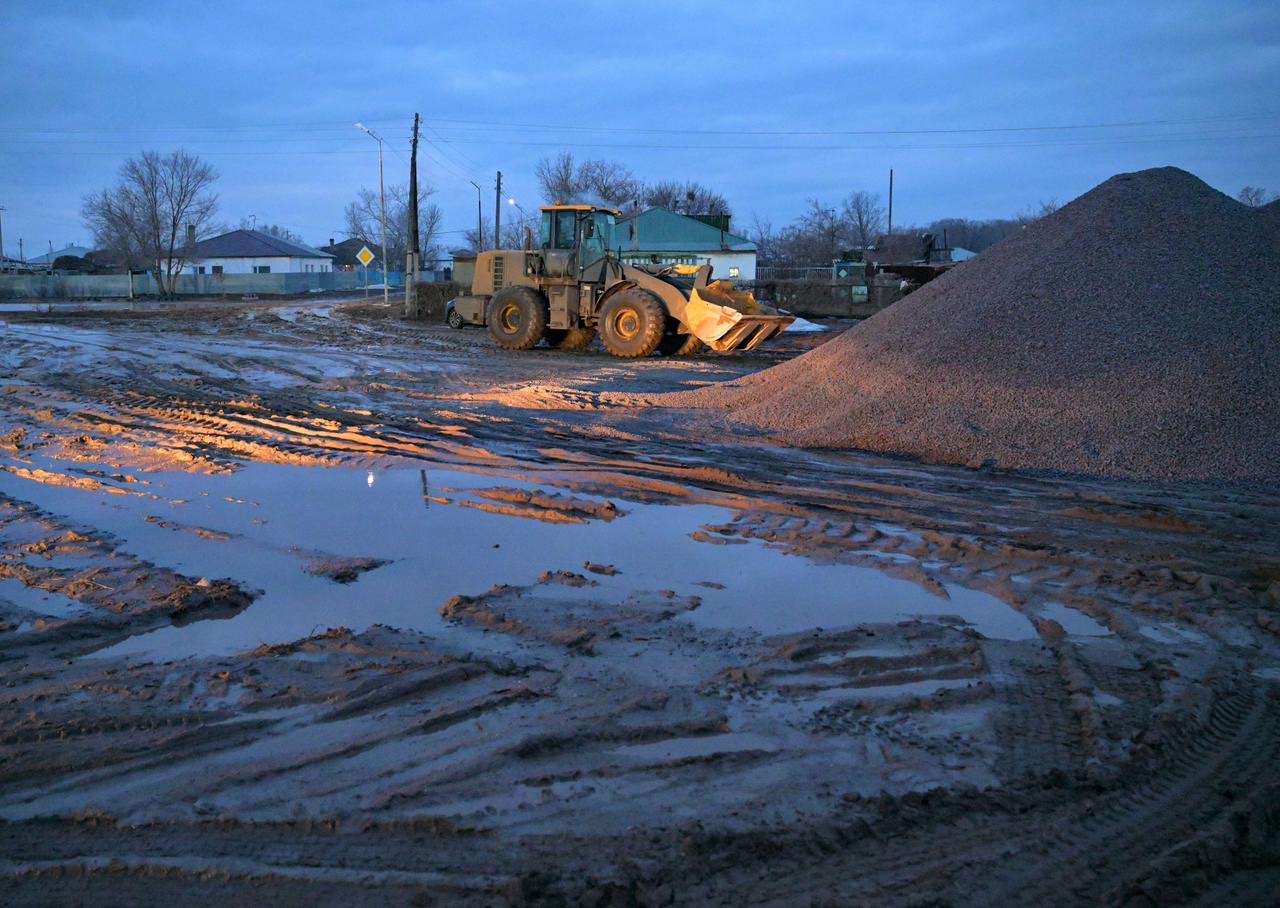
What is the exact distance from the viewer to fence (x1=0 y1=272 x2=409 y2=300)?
190ft

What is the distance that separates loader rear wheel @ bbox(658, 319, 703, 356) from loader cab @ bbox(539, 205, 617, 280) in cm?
205

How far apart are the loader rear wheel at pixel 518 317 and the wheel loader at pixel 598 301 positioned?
0.07 ft

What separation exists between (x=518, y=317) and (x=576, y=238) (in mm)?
2333

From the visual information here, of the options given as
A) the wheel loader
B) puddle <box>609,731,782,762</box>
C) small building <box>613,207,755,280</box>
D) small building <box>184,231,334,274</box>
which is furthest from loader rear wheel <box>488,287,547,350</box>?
small building <box>184,231,334,274</box>

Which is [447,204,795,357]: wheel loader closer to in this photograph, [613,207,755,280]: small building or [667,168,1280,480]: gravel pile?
[667,168,1280,480]: gravel pile

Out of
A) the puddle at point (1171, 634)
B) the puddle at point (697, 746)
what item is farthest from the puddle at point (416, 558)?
the puddle at point (697, 746)

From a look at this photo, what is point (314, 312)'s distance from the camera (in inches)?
1405

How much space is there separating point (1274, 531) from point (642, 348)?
13278 millimetres

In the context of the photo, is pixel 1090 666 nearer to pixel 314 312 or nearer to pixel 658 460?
pixel 658 460

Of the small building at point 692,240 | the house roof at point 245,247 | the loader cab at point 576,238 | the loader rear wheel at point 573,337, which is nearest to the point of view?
the loader cab at point 576,238

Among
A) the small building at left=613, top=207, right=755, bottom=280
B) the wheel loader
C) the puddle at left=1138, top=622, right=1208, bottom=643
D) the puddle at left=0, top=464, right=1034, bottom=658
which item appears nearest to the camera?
the puddle at left=1138, top=622, right=1208, bottom=643

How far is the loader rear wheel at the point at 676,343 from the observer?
64.6 ft

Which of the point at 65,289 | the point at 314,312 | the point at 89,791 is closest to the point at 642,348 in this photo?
the point at 89,791

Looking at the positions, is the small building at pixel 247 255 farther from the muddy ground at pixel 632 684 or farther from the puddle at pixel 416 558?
the puddle at pixel 416 558
